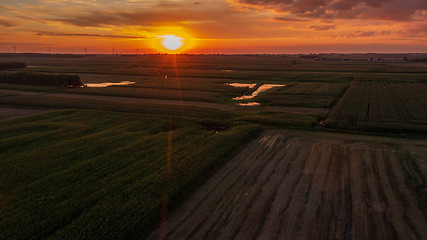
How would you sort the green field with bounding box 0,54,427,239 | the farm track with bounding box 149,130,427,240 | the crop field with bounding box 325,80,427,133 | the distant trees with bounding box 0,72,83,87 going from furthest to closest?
the distant trees with bounding box 0,72,83,87 → the crop field with bounding box 325,80,427,133 → the green field with bounding box 0,54,427,239 → the farm track with bounding box 149,130,427,240

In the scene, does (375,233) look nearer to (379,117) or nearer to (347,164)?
(347,164)

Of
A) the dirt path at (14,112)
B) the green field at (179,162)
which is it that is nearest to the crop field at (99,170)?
the green field at (179,162)

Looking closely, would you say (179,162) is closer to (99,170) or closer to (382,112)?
(99,170)

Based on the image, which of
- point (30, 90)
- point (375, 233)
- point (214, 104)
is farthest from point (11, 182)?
point (30, 90)

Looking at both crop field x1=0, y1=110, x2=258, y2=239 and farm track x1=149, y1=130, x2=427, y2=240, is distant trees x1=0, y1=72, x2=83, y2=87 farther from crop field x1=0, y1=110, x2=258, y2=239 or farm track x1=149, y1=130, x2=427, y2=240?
farm track x1=149, y1=130, x2=427, y2=240

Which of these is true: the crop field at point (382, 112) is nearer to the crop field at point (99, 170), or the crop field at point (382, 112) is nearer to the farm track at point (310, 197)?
the farm track at point (310, 197)

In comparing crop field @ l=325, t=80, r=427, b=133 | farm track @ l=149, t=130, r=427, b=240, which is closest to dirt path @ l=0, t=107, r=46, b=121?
farm track @ l=149, t=130, r=427, b=240

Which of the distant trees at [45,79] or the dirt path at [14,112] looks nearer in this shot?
the dirt path at [14,112]
